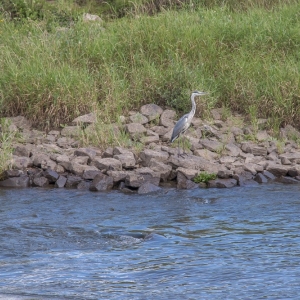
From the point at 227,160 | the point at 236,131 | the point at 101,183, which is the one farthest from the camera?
the point at 236,131

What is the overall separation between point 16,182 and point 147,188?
5.88 ft

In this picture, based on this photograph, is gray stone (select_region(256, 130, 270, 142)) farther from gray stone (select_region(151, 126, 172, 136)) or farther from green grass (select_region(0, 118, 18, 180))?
green grass (select_region(0, 118, 18, 180))

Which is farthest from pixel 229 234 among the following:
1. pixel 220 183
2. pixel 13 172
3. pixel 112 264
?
pixel 13 172

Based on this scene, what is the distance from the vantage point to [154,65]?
12.2 meters

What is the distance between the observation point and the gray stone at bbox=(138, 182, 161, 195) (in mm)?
9375

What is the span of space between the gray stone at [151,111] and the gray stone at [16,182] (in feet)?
7.92

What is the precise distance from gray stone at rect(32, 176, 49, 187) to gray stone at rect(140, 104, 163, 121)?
2.23 meters

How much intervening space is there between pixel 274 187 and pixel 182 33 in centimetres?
399

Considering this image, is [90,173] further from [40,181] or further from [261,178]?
[261,178]

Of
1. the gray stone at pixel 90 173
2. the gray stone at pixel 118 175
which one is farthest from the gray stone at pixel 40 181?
the gray stone at pixel 118 175

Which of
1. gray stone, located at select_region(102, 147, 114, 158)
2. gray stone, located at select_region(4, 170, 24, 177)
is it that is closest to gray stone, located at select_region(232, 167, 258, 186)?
gray stone, located at select_region(102, 147, 114, 158)

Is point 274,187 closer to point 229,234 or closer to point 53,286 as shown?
point 229,234

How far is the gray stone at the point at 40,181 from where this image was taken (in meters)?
9.79

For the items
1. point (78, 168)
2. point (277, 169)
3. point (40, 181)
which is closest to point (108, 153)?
point (78, 168)
